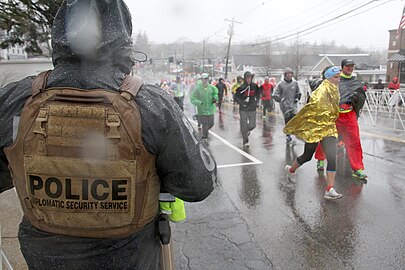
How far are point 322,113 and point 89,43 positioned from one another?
12.8 feet

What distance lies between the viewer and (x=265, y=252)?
353cm

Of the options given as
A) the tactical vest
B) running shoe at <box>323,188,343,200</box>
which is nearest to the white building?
running shoe at <box>323,188,343,200</box>

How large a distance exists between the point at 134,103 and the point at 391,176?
219 inches

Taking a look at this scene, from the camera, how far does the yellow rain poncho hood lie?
15.9 feet

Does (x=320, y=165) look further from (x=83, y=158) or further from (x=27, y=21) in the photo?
(x=27, y=21)

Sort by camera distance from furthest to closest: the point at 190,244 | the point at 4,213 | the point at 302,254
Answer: the point at 4,213
the point at 190,244
the point at 302,254

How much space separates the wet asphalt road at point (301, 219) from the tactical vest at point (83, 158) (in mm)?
1982

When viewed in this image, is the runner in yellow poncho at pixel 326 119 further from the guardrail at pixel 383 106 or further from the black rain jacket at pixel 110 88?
the guardrail at pixel 383 106

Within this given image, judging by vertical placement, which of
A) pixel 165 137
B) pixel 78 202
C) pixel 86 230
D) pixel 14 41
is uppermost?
pixel 14 41

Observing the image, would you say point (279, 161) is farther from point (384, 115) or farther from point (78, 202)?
point (384, 115)

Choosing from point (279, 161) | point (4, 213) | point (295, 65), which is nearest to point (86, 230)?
point (4, 213)

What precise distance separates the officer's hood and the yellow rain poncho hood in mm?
3752

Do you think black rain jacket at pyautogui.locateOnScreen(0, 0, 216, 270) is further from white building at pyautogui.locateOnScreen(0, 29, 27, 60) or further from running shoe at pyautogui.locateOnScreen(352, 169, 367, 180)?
white building at pyautogui.locateOnScreen(0, 29, 27, 60)

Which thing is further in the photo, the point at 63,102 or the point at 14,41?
the point at 14,41
